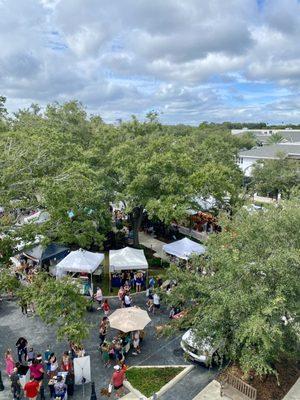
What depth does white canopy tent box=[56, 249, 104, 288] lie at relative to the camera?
61.5 feet

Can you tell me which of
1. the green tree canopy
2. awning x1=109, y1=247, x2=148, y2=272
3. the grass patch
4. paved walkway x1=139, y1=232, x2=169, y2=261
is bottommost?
the grass patch

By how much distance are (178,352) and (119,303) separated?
4.73m

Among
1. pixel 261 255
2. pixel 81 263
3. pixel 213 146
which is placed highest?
pixel 213 146

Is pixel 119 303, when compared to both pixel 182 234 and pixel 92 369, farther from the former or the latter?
pixel 182 234

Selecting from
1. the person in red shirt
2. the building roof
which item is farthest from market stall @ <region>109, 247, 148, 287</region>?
the building roof

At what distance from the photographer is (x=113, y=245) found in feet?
85.4

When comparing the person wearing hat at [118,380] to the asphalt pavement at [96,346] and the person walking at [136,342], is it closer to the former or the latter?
the asphalt pavement at [96,346]

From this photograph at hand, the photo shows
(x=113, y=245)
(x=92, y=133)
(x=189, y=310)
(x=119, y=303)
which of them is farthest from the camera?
(x=92, y=133)

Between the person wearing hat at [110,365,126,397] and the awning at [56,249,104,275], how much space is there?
738 cm

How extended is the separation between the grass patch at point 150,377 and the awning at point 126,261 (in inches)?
268

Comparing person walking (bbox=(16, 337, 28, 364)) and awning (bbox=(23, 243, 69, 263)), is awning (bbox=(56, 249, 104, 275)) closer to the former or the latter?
awning (bbox=(23, 243, 69, 263))

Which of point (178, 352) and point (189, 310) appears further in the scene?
point (178, 352)

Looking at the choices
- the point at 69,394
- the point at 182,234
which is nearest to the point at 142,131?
the point at 182,234

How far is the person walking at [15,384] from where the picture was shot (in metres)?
11.3
